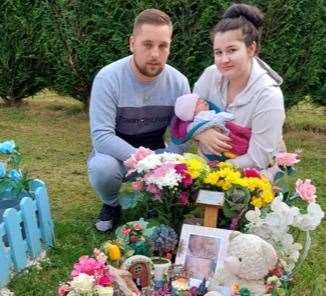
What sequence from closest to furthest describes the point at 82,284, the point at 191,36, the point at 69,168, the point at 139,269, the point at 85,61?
the point at 82,284 → the point at 139,269 → the point at 69,168 → the point at 191,36 → the point at 85,61

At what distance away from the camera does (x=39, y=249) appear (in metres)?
3.33

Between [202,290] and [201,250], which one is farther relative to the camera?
[201,250]

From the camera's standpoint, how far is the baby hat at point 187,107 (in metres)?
3.38

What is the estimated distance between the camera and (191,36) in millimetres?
6020

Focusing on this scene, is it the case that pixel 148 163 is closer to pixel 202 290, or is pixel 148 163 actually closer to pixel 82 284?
pixel 202 290

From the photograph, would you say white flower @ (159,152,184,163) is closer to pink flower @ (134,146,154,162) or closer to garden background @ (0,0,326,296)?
pink flower @ (134,146,154,162)

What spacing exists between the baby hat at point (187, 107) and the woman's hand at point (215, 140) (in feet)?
0.44

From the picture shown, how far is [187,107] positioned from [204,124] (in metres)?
0.17

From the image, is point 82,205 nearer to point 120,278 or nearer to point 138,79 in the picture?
point 138,79

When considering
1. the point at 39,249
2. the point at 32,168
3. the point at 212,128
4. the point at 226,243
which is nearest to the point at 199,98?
the point at 212,128

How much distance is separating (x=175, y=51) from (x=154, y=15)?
2.62m

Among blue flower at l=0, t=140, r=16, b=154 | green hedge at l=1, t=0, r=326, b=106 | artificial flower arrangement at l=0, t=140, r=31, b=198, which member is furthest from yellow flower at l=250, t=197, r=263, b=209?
green hedge at l=1, t=0, r=326, b=106

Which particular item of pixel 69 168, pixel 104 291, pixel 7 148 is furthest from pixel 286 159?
pixel 69 168

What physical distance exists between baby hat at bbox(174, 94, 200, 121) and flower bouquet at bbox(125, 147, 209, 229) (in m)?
0.28
